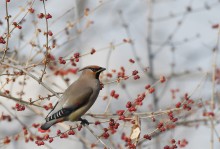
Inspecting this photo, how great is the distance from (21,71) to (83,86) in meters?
1.13

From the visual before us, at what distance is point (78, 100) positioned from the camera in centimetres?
594

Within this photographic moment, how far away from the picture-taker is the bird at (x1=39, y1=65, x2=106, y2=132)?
18.6 feet

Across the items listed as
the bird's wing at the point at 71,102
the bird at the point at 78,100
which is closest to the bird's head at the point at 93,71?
the bird at the point at 78,100

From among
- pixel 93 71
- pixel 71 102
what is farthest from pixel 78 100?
pixel 93 71

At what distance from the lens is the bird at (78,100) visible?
5.68 metres

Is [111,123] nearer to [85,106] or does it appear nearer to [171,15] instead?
[85,106]

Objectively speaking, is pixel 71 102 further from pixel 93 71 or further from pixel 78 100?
pixel 93 71

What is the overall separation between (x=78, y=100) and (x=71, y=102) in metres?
0.11

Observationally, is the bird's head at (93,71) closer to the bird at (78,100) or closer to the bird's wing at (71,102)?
the bird at (78,100)

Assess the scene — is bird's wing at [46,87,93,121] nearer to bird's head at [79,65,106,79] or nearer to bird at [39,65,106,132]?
bird at [39,65,106,132]

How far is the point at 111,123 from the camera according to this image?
5.00 metres

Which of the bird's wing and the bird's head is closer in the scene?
the bird's wing

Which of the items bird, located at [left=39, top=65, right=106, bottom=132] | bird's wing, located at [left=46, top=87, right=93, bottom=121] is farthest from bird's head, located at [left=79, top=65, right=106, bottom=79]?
bird's wing, located at [left=46, top=87, right=93, bottom=121]

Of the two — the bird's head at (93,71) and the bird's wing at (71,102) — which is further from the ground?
the bird's head at (93,71)
